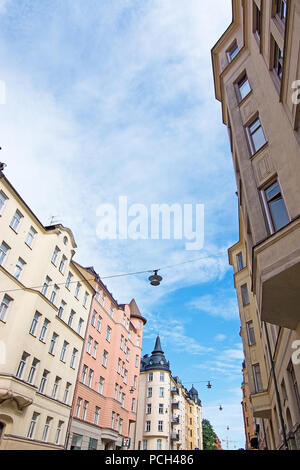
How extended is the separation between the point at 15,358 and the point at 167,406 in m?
46.0

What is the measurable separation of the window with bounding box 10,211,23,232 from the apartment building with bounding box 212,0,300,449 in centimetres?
1588

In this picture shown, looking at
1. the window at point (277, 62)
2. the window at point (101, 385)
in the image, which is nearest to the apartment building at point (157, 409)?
the window at point (101, 385)

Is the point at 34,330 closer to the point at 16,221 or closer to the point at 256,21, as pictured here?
the point at 16,221

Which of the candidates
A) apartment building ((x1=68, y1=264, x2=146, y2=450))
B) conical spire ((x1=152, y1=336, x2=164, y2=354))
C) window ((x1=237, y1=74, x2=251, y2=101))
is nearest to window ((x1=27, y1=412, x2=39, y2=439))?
apartment building ((x1=68, y1=264, x2=146, y2=450))

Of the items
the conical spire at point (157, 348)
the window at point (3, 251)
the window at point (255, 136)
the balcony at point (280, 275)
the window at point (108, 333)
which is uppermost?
the conical spire at point (157, 348)

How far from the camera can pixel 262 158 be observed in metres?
11.0

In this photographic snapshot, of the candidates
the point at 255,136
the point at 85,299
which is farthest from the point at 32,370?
the point at 255,136

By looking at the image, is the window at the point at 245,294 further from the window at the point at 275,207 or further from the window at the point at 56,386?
the window at the point at 56,386

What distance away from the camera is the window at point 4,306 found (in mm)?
20469

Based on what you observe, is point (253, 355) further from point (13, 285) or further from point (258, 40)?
point (258, 40)

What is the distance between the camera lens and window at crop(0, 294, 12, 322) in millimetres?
20469

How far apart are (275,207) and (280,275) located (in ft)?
9.66

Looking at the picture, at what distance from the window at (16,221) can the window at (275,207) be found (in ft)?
58.3
